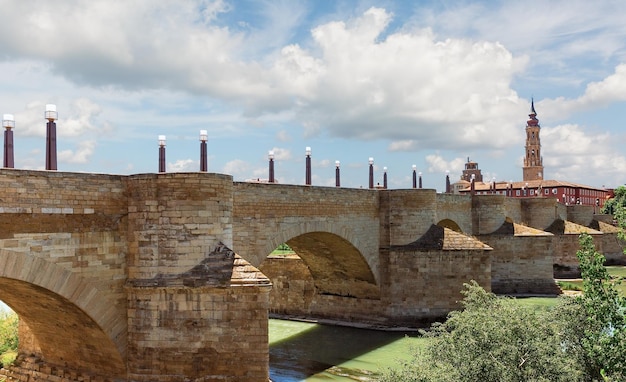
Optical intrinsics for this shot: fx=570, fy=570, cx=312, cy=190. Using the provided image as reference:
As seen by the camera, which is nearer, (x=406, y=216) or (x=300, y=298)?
(x=406, y=216)

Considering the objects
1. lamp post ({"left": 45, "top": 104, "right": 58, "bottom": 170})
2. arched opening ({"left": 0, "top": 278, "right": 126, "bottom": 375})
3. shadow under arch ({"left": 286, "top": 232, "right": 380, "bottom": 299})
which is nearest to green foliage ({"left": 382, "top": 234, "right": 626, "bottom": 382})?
arched opening ({"left": 0, "top": 278, "right": 126, "bottom": 375})

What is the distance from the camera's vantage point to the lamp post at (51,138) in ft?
37.3

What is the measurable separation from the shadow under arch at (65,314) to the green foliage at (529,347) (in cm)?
599

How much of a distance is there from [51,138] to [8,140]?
0.87 meters

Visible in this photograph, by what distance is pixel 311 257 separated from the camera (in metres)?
25.5

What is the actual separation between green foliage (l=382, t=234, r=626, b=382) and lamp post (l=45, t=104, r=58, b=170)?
8.07 m

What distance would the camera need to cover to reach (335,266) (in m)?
25.2

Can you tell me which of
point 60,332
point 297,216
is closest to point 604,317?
point 297,216

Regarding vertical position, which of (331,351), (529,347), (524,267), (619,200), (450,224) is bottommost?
(331,351)

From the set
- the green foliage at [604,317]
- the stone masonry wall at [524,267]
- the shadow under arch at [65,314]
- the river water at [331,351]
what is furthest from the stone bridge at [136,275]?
the stone masonry wall at [524,267]

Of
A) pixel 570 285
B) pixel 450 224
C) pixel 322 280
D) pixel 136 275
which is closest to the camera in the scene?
pixel 136 275

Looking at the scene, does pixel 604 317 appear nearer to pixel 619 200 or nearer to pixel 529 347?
pixel 529 347

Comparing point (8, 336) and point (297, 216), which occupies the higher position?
point (297, 216)

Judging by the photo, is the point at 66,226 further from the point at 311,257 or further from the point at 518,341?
the point at 311,257
